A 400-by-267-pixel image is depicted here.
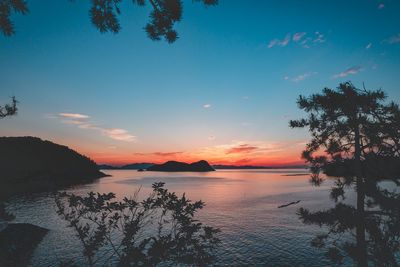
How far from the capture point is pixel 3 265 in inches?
268

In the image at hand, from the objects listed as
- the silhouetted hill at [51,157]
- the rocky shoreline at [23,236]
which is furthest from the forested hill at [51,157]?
the rocky shoreline at [23,236]

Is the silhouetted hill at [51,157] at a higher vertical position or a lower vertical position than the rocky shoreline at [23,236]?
higher

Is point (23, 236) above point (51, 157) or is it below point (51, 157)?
below

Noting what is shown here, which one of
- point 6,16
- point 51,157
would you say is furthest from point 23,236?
point 51,157

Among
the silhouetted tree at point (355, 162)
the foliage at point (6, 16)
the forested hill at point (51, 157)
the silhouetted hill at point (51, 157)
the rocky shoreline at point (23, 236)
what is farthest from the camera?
the forested hill at point (51, 157)

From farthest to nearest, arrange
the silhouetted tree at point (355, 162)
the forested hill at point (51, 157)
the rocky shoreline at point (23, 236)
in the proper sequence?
the forested hill at point (51, 157), the rocky shoreline at point (23, 236), the silhouetted tree at point (355, 162)

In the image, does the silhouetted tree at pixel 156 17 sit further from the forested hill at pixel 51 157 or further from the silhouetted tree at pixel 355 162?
the forested hill at pixel 51 157

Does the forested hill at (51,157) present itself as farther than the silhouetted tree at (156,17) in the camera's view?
Yes

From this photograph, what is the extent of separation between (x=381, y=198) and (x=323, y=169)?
269cm

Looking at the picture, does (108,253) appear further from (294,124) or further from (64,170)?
(64,170)

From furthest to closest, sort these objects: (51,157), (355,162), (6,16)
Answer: (51,157), (355,162), (6,16)

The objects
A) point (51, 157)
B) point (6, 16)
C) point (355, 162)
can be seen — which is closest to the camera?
point (6, 16)

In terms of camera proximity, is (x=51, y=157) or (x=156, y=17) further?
(x=51, y=157)

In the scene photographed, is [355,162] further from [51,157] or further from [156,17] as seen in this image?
[51,157]
